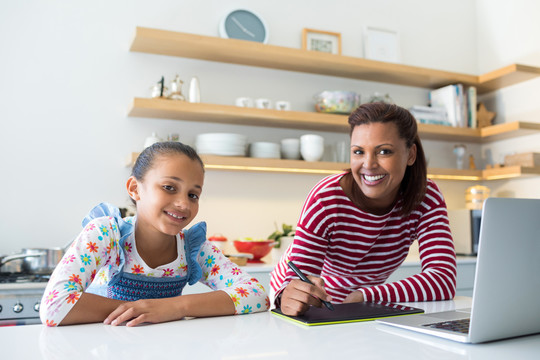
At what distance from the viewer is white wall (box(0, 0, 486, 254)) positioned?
8.73ft

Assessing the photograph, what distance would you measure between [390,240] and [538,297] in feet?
2.63

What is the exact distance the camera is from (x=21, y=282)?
2006mm

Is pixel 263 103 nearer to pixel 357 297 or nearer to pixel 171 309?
pixel 357 297

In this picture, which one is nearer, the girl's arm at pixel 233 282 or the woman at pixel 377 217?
the girl's arm at pixel 233 282

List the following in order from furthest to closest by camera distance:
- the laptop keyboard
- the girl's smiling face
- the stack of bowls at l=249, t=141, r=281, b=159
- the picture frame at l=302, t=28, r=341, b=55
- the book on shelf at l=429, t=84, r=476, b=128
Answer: the book on shelf at l=429, t=84, r=476, b=128, the picture frame at l=302, t=28, r=341, b=55, the stack of bowls at l=249, t=141, r=281, b=159, the girl's smiling face, the laptop keyboard

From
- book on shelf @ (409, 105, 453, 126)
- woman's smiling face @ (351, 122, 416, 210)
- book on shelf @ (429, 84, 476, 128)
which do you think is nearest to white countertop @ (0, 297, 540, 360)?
woman's smiling face @ (351, 122, 416, 210)

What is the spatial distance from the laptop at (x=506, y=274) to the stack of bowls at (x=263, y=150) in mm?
2078

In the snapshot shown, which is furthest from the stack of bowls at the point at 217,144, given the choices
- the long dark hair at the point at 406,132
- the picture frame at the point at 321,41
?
the long dark hair at the point at 406,132

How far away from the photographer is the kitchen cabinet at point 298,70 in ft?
9.00

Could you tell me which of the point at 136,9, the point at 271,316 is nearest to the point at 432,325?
the point at 271,316

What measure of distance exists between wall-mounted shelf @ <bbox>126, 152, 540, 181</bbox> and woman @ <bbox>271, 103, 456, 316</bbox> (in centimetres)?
98

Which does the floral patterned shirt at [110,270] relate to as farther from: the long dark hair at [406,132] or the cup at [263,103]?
the cup at [263,103]

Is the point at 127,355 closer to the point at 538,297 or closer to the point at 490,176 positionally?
the point at 538,297

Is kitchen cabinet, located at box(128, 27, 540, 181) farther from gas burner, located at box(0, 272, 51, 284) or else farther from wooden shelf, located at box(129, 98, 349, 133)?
gas burner, located at box(0, 272, 51, 284)
